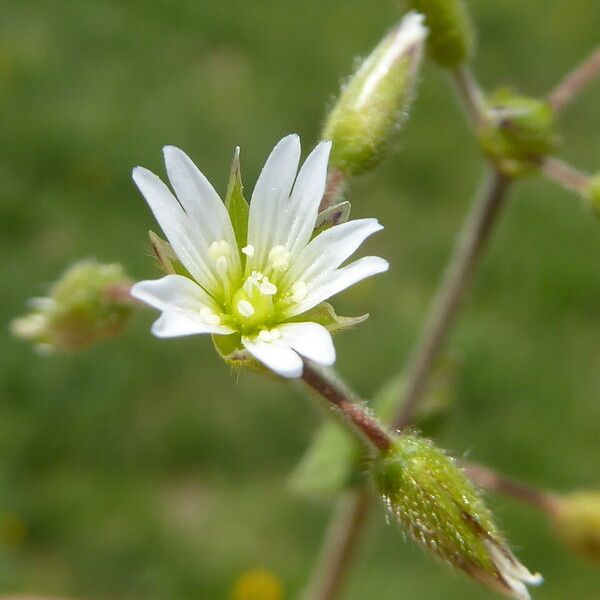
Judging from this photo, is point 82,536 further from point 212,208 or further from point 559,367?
point 212,208

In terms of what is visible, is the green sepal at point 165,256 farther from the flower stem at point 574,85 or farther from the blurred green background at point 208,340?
the blurred green background at point 208,340

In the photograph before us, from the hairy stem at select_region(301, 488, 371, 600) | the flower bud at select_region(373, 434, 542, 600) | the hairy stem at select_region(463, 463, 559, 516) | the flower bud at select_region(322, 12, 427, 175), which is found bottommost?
the hairy stem at select_region(301, 488, 371, 600)

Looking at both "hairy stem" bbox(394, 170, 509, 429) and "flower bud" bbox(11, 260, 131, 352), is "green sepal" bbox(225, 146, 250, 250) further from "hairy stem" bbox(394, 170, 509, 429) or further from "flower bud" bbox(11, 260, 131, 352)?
"hairy stem" bbox(394, 170, 509, 429)

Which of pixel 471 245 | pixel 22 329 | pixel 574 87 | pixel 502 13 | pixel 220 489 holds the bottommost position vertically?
pixel 220 489

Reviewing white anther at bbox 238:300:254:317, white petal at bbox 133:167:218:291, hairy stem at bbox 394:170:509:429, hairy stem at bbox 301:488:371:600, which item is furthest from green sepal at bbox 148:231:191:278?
hairy stem at bbox 301:488:371:600

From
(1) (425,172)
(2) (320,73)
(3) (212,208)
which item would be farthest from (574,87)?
(2) (320,73)

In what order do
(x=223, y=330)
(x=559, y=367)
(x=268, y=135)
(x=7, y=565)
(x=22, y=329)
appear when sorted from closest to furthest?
(x=223, y=330) < (x=22, y=329) < (x=7, y=565) < (x=559, y=367) < (x=268, y=135)

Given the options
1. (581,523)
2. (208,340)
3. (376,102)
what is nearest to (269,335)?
(376,102)
